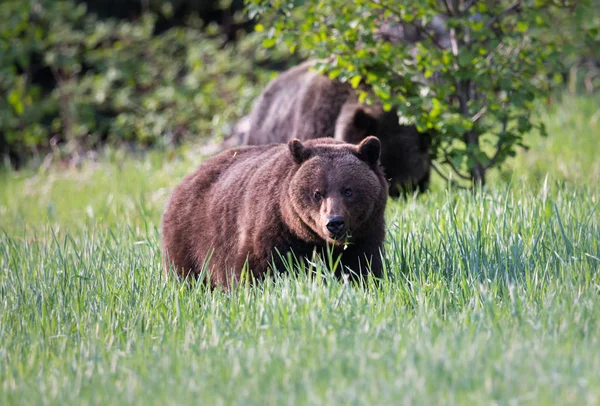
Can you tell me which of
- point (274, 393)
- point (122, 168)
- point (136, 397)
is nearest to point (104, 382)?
point (136, 397)

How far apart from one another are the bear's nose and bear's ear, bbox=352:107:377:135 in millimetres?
3313

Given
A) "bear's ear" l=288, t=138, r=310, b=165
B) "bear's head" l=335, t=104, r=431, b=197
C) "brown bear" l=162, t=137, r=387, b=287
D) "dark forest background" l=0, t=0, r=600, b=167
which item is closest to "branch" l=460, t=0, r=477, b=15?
"bear's head" l=335, t=104, r=431, b=197

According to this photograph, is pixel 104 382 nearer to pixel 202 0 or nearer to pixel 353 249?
pixel 353 249

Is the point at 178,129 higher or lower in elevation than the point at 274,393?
lower

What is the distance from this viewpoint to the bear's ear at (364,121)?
7.80 metres

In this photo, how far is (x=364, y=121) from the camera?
7.83m

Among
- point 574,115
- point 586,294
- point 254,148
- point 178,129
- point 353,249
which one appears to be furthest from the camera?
point 178,129

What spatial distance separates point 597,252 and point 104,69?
463 inches

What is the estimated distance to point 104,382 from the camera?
11.5ft

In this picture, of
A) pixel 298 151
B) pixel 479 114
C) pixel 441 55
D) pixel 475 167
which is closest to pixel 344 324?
pixel 298 151

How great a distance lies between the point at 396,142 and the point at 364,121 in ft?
1.44

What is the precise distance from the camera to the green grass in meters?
3.24

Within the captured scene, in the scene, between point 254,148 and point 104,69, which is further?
point 104,69

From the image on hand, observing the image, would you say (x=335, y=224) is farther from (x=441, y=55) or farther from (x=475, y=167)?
(x=475, y=167)
